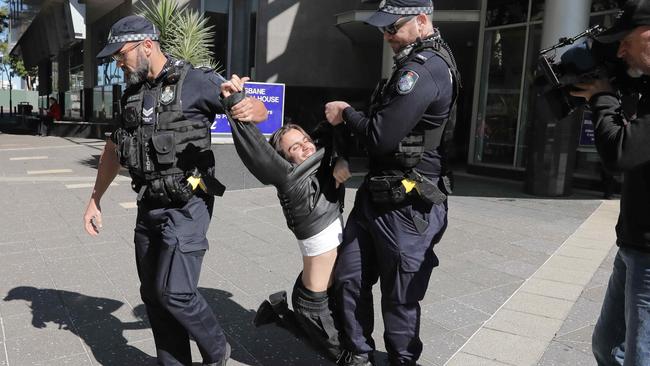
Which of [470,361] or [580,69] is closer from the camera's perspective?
[580,69]

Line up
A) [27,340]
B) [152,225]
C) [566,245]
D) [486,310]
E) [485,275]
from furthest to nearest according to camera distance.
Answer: [566,245] → [485,275] → [486,310] → [27,340] → [152,225]

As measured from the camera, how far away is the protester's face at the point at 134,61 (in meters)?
2.59

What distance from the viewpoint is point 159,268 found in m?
2.55

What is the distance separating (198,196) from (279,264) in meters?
2.27

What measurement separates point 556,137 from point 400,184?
7599mm

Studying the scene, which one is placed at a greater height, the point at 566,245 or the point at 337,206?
the point at 337,206

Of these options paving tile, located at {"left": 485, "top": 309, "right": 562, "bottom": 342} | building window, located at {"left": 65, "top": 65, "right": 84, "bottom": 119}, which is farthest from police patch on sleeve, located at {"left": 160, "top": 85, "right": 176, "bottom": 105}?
building window, located at {"left": 65, "top": 65, "right": 84, "bottom": 119}

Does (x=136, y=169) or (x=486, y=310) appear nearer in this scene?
(x=136, y=169)

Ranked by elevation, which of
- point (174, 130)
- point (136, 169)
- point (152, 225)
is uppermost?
point (174, 130)

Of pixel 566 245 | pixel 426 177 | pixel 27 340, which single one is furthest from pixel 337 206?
pixel 566 245

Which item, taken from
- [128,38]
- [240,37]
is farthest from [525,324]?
[240,37]

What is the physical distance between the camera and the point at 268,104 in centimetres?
897

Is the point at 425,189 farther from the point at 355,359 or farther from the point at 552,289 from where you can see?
the point at 552,289

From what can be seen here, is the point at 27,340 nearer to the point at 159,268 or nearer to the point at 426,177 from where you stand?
the point at 159,268
